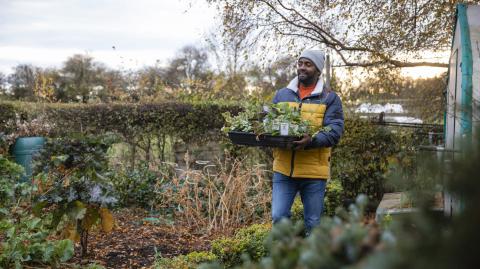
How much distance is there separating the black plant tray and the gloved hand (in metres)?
0.03

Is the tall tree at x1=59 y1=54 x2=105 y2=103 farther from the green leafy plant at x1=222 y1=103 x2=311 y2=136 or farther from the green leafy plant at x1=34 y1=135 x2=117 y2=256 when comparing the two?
the green leafy plant at x1=222 y1=103 x2=311 y2=136

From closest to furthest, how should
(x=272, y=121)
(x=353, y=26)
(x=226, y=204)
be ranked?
1. (x=272, y=121)
2. (x=226, y=204)
3. (x=353, y=26)

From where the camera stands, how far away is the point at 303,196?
3.53 metres

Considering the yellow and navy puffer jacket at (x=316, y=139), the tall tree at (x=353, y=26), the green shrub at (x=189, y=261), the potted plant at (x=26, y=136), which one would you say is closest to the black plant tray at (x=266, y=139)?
the yellow and navy puffer jacket at (x=316, y=139)

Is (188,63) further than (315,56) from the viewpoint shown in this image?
Yes

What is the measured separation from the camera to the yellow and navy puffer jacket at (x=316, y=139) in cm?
339

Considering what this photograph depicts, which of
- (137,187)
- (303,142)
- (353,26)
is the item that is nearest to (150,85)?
(137,187)

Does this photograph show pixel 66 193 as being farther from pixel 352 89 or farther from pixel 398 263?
pixel 352 89

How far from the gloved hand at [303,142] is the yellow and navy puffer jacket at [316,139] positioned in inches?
2.7

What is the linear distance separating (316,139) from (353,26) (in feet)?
13.6

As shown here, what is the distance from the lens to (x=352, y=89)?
790cm

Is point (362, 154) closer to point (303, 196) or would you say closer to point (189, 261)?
point (303, 196)

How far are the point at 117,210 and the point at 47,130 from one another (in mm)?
2338

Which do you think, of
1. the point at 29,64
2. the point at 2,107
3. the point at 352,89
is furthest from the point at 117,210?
the point at 29,64
